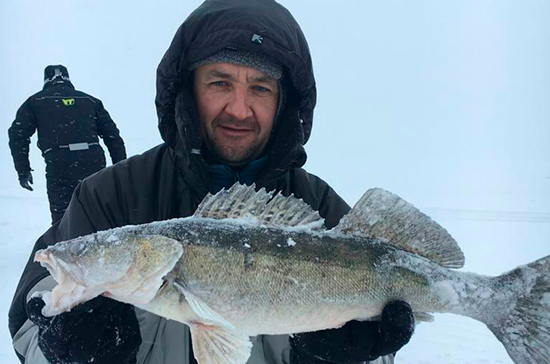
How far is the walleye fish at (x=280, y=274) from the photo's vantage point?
1902mm

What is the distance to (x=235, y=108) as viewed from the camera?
9.15ft

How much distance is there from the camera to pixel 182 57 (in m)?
2.77

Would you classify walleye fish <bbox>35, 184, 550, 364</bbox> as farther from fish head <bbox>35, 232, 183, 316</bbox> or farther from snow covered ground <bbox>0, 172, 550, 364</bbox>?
snow covered ground <bbox>0, 172, 550, 364</bbox>

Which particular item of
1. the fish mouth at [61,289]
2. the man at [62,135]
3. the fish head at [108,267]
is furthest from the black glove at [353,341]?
the man at [62,135]

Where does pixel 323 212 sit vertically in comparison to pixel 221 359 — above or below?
above

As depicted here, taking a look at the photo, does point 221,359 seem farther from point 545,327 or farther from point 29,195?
point 29,195

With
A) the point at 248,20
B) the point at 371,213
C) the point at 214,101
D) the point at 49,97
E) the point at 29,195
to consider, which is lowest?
the point at 29,195

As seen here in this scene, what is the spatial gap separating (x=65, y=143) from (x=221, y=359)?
5.00 meters

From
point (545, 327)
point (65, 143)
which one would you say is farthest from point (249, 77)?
point (65, 143)

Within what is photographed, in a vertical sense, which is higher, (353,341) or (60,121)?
(353,341)

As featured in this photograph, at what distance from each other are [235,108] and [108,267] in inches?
49.6

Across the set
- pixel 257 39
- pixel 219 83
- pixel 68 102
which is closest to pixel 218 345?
pixel 219 83

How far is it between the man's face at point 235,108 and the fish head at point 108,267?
1.08m

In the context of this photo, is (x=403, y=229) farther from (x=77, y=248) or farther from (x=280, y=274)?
(x=77, y=248)
